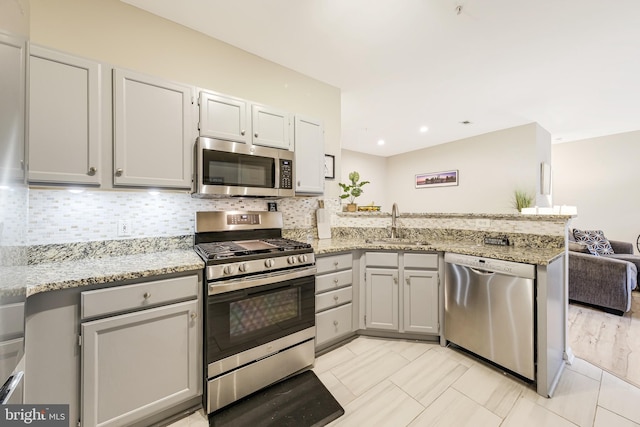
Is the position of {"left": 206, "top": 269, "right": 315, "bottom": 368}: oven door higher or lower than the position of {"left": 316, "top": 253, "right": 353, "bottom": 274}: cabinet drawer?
lower

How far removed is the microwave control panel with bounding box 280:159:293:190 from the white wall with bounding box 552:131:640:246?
6.34 metres

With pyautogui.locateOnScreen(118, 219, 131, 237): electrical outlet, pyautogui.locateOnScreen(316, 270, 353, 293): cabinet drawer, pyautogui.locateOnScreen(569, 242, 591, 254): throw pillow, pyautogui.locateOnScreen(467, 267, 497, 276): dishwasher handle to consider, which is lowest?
pyautogui.locateOnScreen(316, 270, 353, 293): cabinet drawer

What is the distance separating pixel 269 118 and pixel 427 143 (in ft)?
15.3

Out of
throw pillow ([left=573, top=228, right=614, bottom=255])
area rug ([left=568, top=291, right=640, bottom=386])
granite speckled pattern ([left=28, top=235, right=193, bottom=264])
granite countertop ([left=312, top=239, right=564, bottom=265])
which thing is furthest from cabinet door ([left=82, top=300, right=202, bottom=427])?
throw pillow ([left=573, top=228, right=614, bottom=255])

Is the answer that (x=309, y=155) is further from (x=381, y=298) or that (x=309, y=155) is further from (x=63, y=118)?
(x=63, y=118)

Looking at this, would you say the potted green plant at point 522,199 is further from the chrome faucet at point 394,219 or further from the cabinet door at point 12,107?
the cabinet door at point 12,107

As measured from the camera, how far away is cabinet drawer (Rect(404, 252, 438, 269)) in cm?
225

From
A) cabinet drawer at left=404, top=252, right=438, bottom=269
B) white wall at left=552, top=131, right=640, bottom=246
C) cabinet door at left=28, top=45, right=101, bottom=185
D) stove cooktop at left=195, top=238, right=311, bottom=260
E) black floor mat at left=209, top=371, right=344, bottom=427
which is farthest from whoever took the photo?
white wall at left=552, top=131, right=640, bottom=246

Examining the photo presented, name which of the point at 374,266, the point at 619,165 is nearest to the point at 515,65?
the point at 374,266

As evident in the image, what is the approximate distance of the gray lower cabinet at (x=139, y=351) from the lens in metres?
1.25

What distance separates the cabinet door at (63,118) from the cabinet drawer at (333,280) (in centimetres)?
167

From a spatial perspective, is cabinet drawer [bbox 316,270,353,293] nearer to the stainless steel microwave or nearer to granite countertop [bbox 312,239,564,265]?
granite countertop [bbox 312,239,564,265]

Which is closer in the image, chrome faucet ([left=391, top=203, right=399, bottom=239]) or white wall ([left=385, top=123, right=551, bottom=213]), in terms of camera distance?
chrome faucet ([left=391, top=203, right=399, bottom=239])

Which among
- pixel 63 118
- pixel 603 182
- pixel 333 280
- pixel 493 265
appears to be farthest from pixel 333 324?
pixel 603 182
